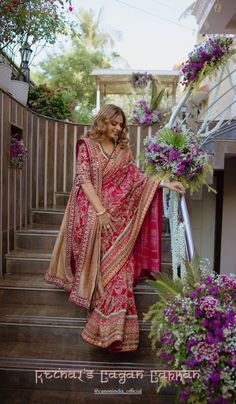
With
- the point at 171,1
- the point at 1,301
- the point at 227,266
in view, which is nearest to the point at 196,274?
the point at 1,301

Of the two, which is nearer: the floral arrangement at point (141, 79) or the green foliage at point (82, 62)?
the floral arrangement at point (141, 79)

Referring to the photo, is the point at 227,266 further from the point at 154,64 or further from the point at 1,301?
the point at 154,64

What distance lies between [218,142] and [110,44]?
17.7 m

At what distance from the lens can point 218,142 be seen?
3.29 metres

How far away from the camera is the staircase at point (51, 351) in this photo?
2.22 m

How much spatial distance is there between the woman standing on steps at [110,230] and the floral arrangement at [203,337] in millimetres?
617

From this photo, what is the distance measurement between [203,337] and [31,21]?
341cm

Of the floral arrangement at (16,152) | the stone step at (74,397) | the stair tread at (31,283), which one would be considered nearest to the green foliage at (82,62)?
the floral arrangement at (16,152)

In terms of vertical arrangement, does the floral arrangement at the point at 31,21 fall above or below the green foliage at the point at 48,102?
above

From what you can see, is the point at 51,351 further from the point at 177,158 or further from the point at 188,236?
the point at 177,158

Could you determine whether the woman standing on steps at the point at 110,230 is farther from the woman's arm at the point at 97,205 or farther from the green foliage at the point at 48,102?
the green foliage at the point at 48,102

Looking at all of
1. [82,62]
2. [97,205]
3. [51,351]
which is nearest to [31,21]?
Result: [97,205]

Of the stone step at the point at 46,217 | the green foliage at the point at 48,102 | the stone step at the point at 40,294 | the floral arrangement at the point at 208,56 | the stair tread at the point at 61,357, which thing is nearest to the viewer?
the stair tread at the point at 61,357

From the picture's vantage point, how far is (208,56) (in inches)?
114
